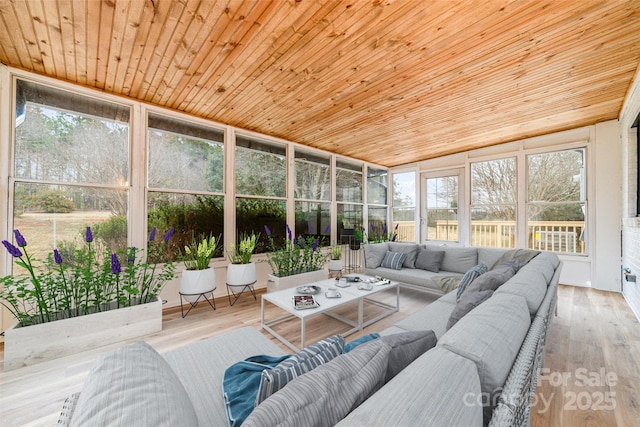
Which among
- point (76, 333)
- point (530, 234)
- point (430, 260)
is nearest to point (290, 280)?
point (430, 260)

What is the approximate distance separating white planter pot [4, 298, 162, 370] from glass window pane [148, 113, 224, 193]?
1.58 meters

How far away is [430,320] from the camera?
1.75 m

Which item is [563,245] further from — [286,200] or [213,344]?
[213,344]

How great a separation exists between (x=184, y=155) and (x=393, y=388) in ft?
11.9

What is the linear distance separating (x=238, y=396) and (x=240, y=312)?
2189 millimetres

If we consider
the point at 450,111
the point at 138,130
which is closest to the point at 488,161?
the point at 450,111

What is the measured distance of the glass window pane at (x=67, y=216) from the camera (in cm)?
239

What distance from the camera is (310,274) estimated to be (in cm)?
371

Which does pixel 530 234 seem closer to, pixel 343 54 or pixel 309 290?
pixel 309 290

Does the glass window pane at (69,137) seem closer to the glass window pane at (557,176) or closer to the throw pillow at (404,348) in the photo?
the throw pillow at (404,348)

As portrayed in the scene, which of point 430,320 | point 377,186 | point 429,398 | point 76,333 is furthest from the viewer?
point 377,186

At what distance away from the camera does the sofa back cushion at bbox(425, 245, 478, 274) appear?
3.25m

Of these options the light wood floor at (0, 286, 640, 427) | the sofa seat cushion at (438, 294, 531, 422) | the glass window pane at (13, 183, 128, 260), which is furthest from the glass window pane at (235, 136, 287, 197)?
the sofa seat cushion at (438, 294, 531, 422)

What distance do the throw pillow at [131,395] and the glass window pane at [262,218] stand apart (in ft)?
10.1
